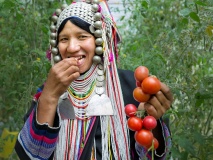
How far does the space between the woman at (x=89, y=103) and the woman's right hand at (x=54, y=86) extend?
7 cm

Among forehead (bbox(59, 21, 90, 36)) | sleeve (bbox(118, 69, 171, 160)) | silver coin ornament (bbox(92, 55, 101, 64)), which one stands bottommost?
sleeve (bbox(118, 69, 171, 160))

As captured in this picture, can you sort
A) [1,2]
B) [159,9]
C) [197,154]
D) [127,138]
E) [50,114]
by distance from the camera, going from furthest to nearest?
[159,9] < [1,2] < [197,154] < [127,138] < [50,114]

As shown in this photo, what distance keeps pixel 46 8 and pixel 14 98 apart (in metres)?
0.67

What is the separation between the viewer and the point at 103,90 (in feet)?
7.62

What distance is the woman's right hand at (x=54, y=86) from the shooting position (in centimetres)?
206

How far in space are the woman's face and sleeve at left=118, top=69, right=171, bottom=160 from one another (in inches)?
9.0

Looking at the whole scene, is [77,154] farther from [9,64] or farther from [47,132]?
[9,64]

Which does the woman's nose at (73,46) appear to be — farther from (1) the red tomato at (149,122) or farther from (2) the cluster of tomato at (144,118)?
(1) the red tomato at (149,122)

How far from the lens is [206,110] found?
3092mm

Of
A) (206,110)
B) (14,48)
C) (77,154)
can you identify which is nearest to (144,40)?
(206,110)

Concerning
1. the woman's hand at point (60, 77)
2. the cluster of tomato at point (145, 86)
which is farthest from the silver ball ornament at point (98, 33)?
the cluster of tomato at point (145, 86)

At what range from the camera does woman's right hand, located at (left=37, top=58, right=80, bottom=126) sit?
81.2 inches

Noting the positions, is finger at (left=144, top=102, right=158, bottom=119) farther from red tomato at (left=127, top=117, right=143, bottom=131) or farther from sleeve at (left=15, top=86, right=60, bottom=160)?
sleeve at (left=15, top=86, right=60, bottom=160)

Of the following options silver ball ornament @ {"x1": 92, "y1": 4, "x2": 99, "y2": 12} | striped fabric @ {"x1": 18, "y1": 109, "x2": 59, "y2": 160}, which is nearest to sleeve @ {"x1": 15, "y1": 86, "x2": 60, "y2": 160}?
striped fabric @ {"x1": 18, "y1": 109, "x2": 59, "y2": 160}
